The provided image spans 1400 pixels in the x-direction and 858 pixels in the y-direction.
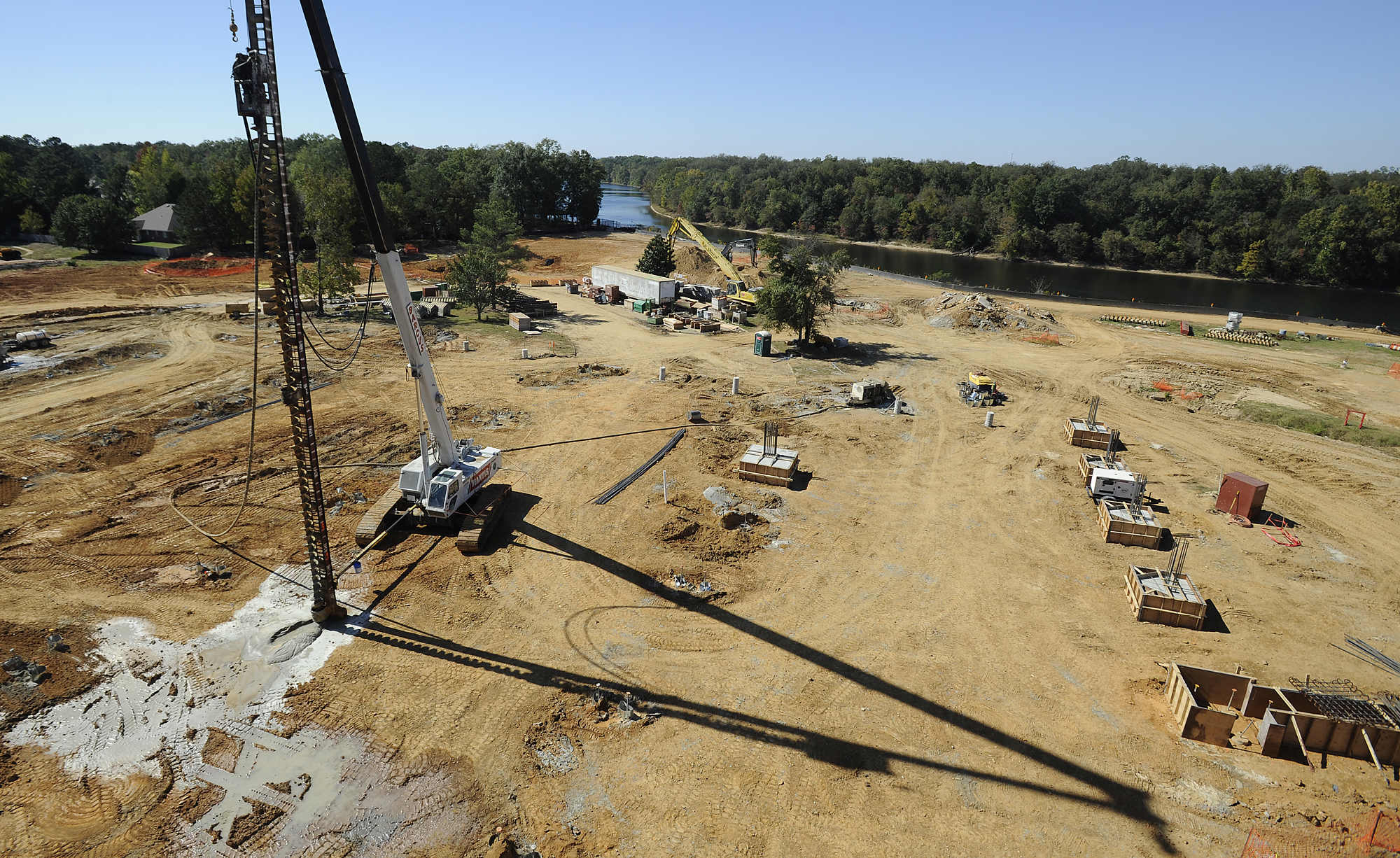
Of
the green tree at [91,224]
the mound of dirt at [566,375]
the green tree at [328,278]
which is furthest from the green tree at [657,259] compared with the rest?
the green tree at [91,224]

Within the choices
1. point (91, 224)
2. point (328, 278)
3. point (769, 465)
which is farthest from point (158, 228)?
point (769, 465)

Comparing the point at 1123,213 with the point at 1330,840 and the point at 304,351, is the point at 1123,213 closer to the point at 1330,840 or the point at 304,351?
the point at 1330,840

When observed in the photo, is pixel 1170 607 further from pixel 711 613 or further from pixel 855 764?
pixel 711 613

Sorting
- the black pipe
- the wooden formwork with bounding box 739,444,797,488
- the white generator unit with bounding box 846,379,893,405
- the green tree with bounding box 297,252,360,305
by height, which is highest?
the black pipe

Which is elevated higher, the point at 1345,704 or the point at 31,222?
the point at 31,222

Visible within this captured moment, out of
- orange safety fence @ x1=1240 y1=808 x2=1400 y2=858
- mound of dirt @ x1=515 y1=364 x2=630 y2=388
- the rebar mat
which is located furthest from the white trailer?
orange safety fence @ x1=1240 y1=808 x2=1400 y2=858

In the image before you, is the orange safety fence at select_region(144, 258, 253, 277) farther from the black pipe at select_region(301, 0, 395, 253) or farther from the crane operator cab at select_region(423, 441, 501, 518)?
the black pipe at select_region(301, 0, 395, 253)

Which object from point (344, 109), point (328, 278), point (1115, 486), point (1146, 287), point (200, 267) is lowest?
point (1115, 486)
